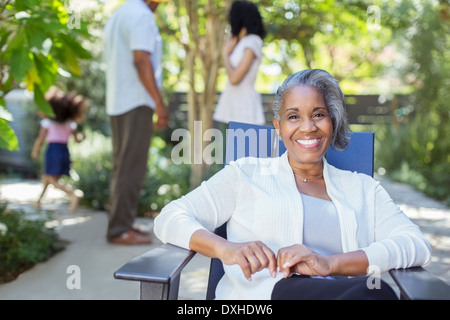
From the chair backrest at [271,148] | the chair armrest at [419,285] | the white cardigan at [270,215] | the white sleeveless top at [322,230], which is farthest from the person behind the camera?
the chair backrest at [271,148]

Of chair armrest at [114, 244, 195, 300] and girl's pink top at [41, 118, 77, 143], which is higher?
girl's pink top at [41, 118, 77, 143]

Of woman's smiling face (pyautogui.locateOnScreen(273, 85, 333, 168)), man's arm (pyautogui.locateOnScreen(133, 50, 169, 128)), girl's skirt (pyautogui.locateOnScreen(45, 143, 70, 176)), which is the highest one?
man's arm (pyautogui.locateOnScreen(133, 50, 169, 128))

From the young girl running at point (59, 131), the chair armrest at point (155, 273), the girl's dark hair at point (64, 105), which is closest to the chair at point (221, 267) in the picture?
the chair armrest at point (155, 273)

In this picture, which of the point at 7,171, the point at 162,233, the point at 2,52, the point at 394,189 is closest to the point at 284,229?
the point at 162,233

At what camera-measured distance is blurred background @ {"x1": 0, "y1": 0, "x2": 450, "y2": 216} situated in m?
2.80

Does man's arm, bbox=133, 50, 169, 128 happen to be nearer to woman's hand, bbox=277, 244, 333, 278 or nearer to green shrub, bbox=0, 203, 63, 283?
green shrub, bbox=0, 203, 63, 283

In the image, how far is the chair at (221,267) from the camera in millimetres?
1499

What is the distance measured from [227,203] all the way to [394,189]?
626 centimetres

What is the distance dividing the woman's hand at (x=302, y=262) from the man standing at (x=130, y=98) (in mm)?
2486

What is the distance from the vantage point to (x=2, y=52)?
2852 millimetres

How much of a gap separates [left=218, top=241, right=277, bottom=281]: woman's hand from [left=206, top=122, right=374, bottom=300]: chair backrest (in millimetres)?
724

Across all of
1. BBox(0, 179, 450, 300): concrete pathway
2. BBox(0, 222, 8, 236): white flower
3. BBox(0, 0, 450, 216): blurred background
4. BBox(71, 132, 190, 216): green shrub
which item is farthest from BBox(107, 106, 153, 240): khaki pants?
BBox(71, 132, 190, 216): green shrub

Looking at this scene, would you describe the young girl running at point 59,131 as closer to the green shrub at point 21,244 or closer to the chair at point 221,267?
the green shrub at point 21,244
